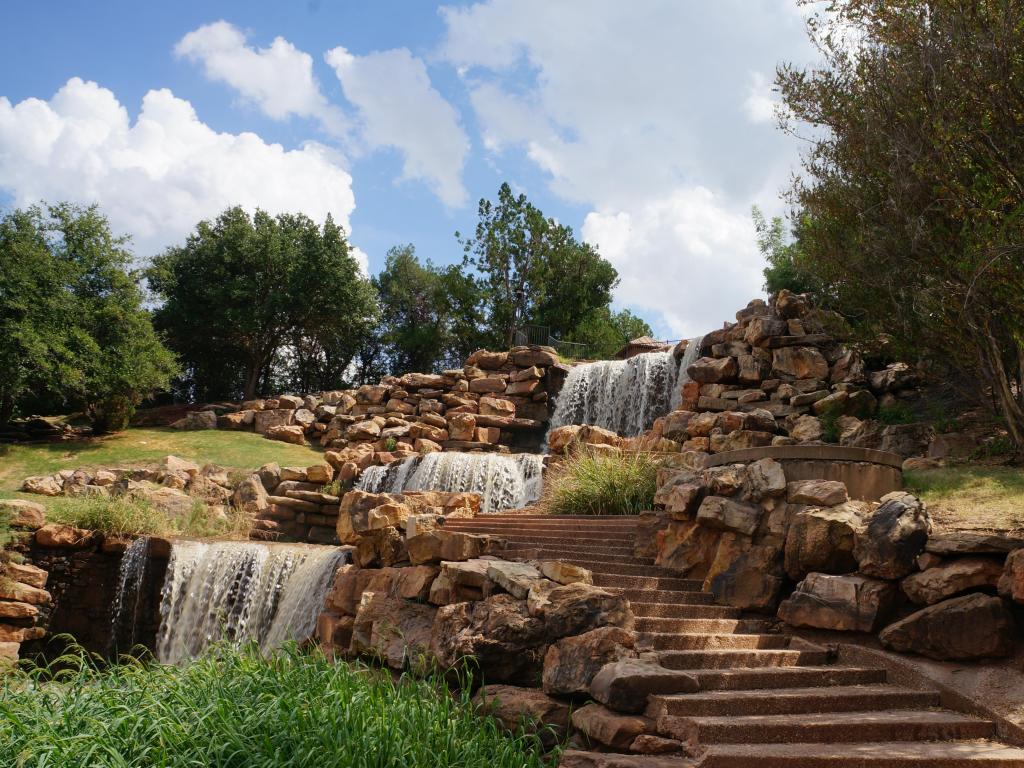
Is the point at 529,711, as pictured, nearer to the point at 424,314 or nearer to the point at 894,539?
the point at 894,539

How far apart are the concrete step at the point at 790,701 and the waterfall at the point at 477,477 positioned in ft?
28.9

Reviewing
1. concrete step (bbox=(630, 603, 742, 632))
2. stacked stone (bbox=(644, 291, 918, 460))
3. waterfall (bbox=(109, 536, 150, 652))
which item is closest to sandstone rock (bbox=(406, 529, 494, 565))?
concrete step (bbox=(630, 603, 742, 632))

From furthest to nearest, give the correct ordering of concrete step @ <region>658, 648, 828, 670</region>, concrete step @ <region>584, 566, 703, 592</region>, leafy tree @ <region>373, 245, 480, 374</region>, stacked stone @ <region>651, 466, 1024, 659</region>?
leafy tree @ <region>373, 245, 480, 374</region>
concrete step @ <region>584, 566, 703, 592</region>
concrete step @ <region>658, 648, 828, 670</region>
stacked stone @ <region>651, 466, 1024, 659</region>

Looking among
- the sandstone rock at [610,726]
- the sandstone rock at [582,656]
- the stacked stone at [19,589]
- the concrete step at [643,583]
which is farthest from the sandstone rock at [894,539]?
the stacked stone at [19,589]

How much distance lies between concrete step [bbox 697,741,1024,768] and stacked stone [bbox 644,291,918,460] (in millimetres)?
7964

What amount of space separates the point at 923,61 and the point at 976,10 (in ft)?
2.15

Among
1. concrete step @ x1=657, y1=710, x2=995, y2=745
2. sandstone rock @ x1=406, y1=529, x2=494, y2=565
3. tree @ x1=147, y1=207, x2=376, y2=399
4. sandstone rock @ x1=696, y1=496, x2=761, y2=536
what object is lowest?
concrete step @ x1=657, y1=710, x2=995, y2=745

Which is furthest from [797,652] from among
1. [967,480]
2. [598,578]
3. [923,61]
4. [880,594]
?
[923,61]

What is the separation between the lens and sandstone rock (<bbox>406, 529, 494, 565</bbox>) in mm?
7059

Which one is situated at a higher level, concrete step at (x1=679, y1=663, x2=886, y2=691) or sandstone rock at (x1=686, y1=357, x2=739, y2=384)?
sandstone rock at (x1=686, y1=357, x2=739, y2=384)

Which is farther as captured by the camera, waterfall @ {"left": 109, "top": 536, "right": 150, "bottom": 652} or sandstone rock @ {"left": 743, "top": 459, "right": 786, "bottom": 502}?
waterfall @ {"left": 109, "top": 536, "right": 150, "bottom": 652}

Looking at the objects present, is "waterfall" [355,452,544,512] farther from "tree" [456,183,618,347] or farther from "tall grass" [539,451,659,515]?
"tree" [456,183,618,347]

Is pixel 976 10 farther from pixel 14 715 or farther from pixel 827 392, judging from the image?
pixel 14 715

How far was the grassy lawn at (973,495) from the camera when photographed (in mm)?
6215
